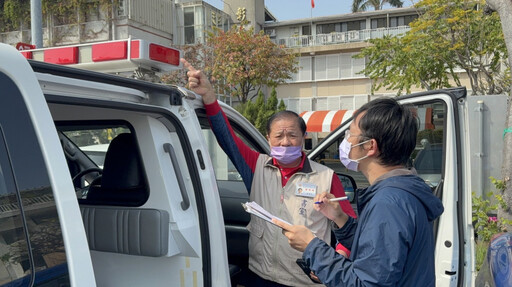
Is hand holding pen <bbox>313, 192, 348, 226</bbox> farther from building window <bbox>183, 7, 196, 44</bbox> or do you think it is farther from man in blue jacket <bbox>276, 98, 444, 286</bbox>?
building window <bbox>183, 7, 196, 44</bbox>

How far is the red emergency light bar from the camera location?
1.83 meters

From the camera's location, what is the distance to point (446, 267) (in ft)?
7.48

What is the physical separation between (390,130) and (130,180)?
123 cm

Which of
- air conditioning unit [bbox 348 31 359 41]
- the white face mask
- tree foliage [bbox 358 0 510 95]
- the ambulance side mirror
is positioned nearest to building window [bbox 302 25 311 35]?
air conditioning unit [bbox 348 31 359 41]

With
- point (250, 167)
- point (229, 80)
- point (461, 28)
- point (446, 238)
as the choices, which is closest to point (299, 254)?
point (250, 167)

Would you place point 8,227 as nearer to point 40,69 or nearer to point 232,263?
point 40,69

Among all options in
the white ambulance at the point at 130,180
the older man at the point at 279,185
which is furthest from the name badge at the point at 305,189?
the white ambulance at the point at 130,180

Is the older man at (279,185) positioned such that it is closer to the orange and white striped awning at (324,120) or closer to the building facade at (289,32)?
the building facade at (289,32)

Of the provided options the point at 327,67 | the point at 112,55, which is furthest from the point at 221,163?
the point at 327,67

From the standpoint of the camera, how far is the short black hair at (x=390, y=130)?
1477 millimetres

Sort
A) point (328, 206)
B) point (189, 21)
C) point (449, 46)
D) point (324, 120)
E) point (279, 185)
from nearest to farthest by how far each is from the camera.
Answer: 1. point (328, 206)
2. point (279, 185)
3. point (449, 46)
4. point (324, 120)
5. point (189, 21)

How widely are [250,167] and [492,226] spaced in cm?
306

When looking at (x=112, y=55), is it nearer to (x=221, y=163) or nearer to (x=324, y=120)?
(x=221, y=163)

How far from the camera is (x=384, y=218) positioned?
133 cm
